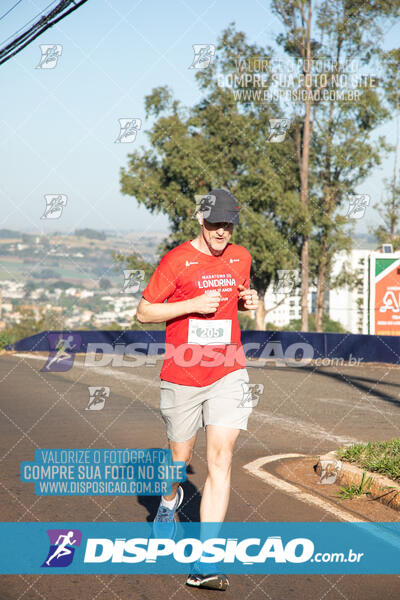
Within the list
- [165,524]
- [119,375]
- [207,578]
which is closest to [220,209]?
[165,524]

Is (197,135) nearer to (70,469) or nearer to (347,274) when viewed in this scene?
(347,274)

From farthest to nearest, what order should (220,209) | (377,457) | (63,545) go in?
1. (377,457)
2. (63,545)
3. (220,209)

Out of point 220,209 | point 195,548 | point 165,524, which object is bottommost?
point 195,548

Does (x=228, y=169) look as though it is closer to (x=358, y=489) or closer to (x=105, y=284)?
(x=105, y=284)

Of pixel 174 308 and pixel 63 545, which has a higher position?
pixel 174 308

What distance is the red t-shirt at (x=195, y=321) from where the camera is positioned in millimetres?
4445

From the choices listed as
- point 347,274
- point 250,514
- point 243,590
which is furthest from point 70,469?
point 347,274

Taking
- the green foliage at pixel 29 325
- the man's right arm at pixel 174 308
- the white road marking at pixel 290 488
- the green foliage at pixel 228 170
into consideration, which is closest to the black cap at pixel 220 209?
the man's right arm at pixel 174 308

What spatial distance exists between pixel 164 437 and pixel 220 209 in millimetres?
5165

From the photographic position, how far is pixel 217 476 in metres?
4.34

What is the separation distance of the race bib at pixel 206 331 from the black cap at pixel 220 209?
596 millimetres

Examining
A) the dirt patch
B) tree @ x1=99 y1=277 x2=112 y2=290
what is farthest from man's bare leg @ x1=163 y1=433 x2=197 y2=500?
tree @ x1=99 y1=277 x2=112 y2=290

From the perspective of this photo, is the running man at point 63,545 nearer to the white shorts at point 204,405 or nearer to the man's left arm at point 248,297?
the white shorts at point 204,405

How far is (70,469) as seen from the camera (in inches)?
279
